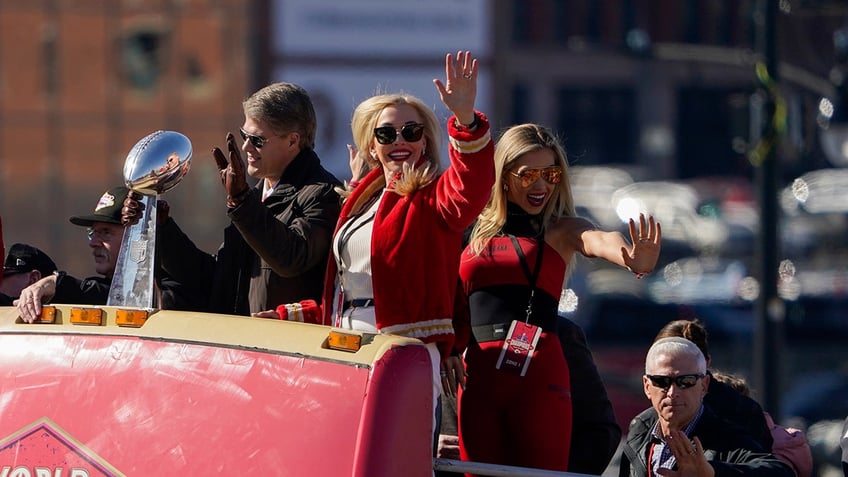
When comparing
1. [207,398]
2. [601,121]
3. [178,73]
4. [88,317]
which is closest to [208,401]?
[207,398]

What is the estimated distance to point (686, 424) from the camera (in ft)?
15.7

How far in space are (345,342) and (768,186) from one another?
11.5 m

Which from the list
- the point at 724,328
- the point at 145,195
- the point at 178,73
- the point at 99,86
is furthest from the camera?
the point at 178,73

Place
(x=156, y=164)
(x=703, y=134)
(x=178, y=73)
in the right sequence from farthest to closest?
(x=703, y=134)
(x=178, y=73)
(x=156, y=164)

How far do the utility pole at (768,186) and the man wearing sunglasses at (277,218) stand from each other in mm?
9968

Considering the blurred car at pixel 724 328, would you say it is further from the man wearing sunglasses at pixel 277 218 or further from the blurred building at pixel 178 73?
the blurred building at pixel 178 73

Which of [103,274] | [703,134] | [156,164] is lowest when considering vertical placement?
[703,134]

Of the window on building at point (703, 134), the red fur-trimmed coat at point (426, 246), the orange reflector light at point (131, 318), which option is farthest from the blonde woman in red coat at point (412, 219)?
the window on building at point (703, 134)

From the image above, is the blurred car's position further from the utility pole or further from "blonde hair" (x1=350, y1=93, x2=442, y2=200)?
"blonde hair" (x1=350, y1=93, x2=442, y2=200)

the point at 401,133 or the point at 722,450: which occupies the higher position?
the point at 401,133

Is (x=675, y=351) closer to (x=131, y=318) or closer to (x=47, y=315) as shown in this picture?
(x=131, y=318)

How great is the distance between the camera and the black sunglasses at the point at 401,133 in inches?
192

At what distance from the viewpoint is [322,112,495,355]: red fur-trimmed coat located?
15.2 ft

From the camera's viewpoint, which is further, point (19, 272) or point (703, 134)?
point (703, 134)
